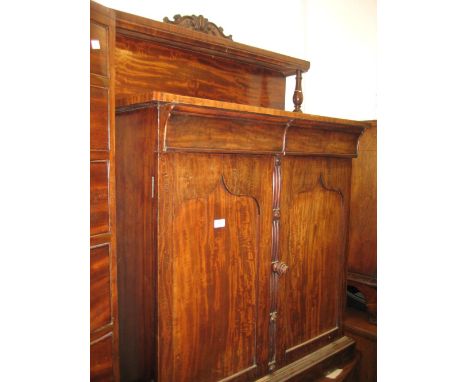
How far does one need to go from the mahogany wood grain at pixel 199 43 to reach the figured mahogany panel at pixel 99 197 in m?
0.64

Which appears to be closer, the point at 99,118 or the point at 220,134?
the point at 99,118

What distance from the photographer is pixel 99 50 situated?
1.29m

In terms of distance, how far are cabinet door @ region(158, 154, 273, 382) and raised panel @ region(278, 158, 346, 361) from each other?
13cm

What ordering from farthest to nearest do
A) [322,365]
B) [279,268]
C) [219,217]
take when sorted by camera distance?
[322,365] < [279,268] < [219,217]

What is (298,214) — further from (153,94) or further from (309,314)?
(153,94)

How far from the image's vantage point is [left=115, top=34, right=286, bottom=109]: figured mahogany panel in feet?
5.48

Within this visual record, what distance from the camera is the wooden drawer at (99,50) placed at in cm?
126

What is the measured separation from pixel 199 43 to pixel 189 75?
0.51 ft

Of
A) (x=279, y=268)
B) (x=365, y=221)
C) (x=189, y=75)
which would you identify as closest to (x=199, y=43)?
(x=189, y=75)

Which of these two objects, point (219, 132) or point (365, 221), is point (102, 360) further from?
point (365, 221)

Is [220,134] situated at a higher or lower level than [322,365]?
higher
